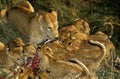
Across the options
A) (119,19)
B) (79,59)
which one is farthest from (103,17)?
(79,59)

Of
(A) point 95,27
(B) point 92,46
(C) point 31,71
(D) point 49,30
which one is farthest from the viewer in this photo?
(A) point 95,27

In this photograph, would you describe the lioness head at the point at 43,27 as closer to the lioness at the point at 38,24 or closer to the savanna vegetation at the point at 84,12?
the lioness at the point at 38,24

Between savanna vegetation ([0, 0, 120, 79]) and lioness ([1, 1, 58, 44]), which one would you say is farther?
savanna vegetation ([0, 0, 120, 79])

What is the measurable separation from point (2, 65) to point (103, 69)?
1.42 m

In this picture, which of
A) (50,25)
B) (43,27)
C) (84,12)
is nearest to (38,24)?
(43,27)

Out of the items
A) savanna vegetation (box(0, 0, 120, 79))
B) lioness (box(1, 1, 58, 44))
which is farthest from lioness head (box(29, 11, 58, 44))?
savanna vegetation (box(0, 0, 120, 79))

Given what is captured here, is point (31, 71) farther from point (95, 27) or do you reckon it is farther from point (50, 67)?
point (95, 27)

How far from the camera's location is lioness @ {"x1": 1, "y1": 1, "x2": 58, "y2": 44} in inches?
335

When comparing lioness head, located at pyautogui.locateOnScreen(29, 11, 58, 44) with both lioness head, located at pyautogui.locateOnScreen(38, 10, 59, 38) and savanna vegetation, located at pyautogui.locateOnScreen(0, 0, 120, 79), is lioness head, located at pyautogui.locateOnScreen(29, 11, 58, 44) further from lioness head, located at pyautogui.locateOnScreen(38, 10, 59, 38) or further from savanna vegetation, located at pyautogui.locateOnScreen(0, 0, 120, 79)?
savanna vegetation, located at pyautogui.locateOnScreen(0, 0, 120, 79)

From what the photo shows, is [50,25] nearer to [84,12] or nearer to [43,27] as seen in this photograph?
[43,27]

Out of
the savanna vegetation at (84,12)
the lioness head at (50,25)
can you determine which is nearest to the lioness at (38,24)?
the lioness head at (50,25)

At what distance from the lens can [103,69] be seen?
816 cm

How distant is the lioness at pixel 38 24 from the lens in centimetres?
850

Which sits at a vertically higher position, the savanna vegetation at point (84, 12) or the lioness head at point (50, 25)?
the savanna vegetation at point (84, 12)
